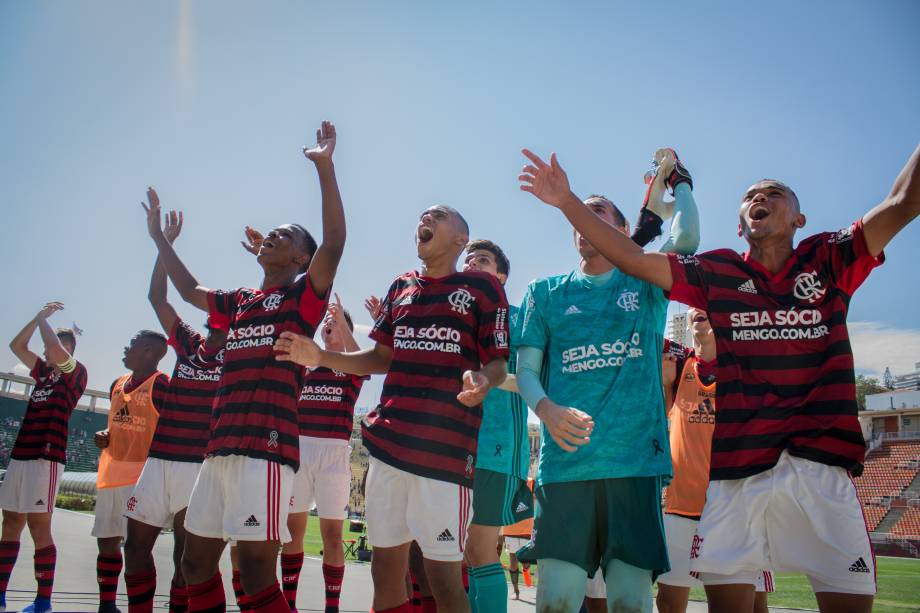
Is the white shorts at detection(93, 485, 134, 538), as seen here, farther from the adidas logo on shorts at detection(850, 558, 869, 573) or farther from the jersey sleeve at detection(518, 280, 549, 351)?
the adidas logo on shorts at detection(850, 558, 869, 573)

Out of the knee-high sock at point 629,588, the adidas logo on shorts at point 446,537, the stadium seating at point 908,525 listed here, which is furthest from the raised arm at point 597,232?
the stadium seating at point 908,525

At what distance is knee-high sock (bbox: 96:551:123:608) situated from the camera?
5613 mm

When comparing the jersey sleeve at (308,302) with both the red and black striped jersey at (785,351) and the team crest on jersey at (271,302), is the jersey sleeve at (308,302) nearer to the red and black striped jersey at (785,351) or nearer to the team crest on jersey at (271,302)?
the team crest on jersey at (271,302)

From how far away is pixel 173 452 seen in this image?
222 inches

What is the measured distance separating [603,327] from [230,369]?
7.69 ft

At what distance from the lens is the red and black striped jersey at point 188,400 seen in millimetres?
5695

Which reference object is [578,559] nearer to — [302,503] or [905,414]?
[302,503]

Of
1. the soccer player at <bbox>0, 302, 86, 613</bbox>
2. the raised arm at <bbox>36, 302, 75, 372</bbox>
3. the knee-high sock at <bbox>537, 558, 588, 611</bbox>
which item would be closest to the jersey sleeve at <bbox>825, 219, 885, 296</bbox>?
the knee-high sock at <bbox>537, 558, 588, 611</bbox>

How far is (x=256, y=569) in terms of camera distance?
3.87m

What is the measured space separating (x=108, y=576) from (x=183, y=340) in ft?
6.77

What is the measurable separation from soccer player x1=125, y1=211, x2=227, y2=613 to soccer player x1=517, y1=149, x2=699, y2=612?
3.25 m

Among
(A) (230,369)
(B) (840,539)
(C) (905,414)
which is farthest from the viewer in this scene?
(C) (905,414)

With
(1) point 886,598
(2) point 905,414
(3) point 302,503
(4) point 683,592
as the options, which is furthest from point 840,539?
(2) point 905,414

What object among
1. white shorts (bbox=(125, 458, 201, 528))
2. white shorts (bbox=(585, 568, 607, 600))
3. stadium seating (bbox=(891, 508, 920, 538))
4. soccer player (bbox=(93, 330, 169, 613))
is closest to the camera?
white shorts (bbox=(585, 568, 607, 600))
